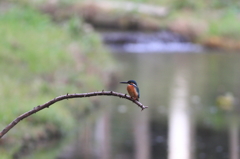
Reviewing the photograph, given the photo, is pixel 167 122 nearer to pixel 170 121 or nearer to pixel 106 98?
pixel 170 121

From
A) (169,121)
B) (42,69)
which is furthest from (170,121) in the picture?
(42,69)

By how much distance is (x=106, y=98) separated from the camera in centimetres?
1337

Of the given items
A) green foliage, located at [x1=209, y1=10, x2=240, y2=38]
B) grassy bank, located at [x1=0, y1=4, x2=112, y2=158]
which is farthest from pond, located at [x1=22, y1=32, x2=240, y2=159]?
green foliage, located at [x1=209, y1=10, x2=240, y2=38]

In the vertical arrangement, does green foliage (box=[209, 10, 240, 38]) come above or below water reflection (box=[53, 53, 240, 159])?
above

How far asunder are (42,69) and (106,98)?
2603mm

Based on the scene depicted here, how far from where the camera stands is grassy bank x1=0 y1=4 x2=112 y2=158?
339 inches

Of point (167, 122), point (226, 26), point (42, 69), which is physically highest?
point (226, 26)

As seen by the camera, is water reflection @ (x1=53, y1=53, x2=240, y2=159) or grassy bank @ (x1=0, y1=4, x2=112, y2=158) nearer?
grassy bank @ (x1=0, y1=4, x2=112, y2=158)

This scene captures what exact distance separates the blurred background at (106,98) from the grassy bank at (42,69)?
0.08ft

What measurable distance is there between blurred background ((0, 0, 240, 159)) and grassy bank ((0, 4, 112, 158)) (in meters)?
0.02

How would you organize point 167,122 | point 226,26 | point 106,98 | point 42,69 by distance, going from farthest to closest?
point 226,26 → point 106,98 → point 42,69 → point 167,122

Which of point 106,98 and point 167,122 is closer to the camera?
point 167,122

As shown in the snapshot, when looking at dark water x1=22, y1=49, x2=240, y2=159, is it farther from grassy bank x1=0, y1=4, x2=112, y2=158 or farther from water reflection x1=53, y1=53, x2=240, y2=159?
grassy bank x1=0, y1=4, x2=112, y2=158

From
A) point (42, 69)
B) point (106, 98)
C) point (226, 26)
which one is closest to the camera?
point (42, 69)
